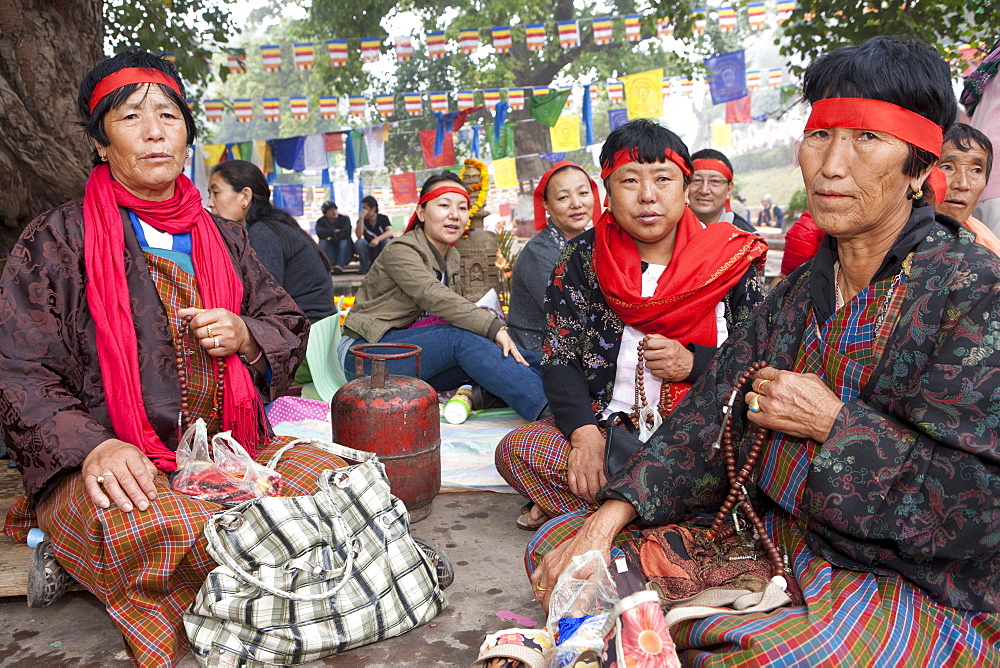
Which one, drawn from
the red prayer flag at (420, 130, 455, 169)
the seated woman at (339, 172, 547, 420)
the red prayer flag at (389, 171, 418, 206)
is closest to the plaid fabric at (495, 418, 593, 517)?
the seated woman at (339, 172, 547, 420)

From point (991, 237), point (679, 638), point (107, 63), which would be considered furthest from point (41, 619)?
point (991, 237)

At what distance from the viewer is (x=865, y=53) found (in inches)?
73.0

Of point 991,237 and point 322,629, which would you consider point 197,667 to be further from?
point 991,237

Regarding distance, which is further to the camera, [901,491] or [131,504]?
[131,504]

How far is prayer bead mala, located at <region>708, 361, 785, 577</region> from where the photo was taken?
6.38 feet

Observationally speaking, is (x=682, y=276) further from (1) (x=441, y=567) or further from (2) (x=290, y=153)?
(2) (x=290, y=153)

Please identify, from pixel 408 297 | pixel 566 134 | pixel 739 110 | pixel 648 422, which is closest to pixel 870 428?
pixel 648 422

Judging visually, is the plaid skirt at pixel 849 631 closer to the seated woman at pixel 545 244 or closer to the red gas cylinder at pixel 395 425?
the red gas cylinder at pixel 395 425

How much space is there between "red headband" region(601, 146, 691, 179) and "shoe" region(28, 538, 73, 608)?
2.41 m

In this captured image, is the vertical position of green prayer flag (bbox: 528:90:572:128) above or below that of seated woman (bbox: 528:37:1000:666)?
above

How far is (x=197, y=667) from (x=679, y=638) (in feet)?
4.74

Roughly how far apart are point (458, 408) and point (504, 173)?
39.8 feet

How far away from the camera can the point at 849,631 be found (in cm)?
161

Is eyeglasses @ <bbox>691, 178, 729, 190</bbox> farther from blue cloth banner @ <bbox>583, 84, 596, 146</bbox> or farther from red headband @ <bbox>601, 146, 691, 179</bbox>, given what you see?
blue cloth banner @ <bbox>583, 84, 596, 146</bbox>
